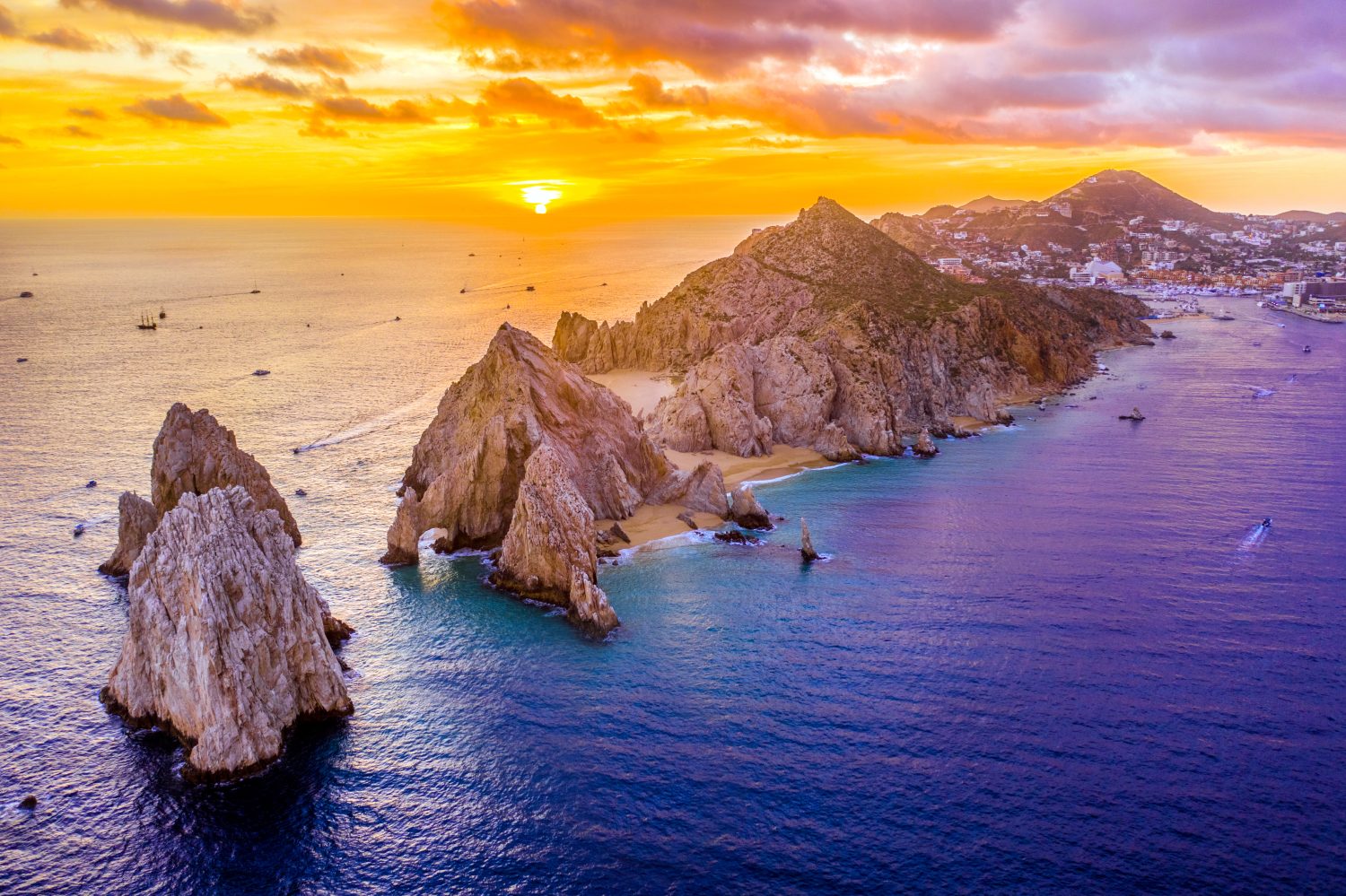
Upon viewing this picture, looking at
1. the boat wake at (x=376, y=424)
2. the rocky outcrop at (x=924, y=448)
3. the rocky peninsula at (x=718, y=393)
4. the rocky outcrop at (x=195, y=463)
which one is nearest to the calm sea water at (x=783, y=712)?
the rocky peninsula at (x=718, y=393)

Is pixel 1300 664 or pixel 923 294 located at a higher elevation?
pixel 923 294

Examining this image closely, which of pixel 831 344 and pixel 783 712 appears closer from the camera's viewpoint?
pixel 783 712

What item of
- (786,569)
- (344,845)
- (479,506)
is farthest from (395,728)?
(786,569)

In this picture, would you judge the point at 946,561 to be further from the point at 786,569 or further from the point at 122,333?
the point at 122,333

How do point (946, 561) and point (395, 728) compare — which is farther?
point (946, 561)

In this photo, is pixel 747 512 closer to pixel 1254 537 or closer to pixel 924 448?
pixel 924 448

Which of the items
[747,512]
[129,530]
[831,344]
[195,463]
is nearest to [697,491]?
[747,512]

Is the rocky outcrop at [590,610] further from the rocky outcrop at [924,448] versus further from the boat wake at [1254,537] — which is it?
the rocky outcrop at [924,448]
